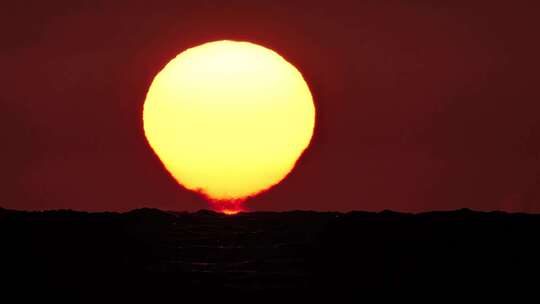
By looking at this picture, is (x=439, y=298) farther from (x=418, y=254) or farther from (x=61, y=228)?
(x=61, y=228)

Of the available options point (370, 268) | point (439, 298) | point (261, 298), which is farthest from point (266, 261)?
point (439, 298)

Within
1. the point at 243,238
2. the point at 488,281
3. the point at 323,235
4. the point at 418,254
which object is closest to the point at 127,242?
the point at 243,238

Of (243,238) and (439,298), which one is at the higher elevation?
(243,238)

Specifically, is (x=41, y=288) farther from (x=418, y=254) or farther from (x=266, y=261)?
(x=418, y=254)

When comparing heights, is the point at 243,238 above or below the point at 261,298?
above

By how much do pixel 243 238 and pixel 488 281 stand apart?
0.95 meters

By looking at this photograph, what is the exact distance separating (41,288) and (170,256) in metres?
0.50

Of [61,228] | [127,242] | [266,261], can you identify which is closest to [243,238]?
[266,261]

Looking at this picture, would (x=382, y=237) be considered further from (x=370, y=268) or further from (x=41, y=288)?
(x=41, y=288)

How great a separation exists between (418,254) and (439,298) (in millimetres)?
182

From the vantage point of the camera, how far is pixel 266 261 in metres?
4.04

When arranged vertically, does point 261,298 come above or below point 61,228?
below

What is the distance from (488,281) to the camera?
4.09 meters

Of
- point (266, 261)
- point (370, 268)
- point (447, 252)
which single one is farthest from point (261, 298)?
point (447, 252)
